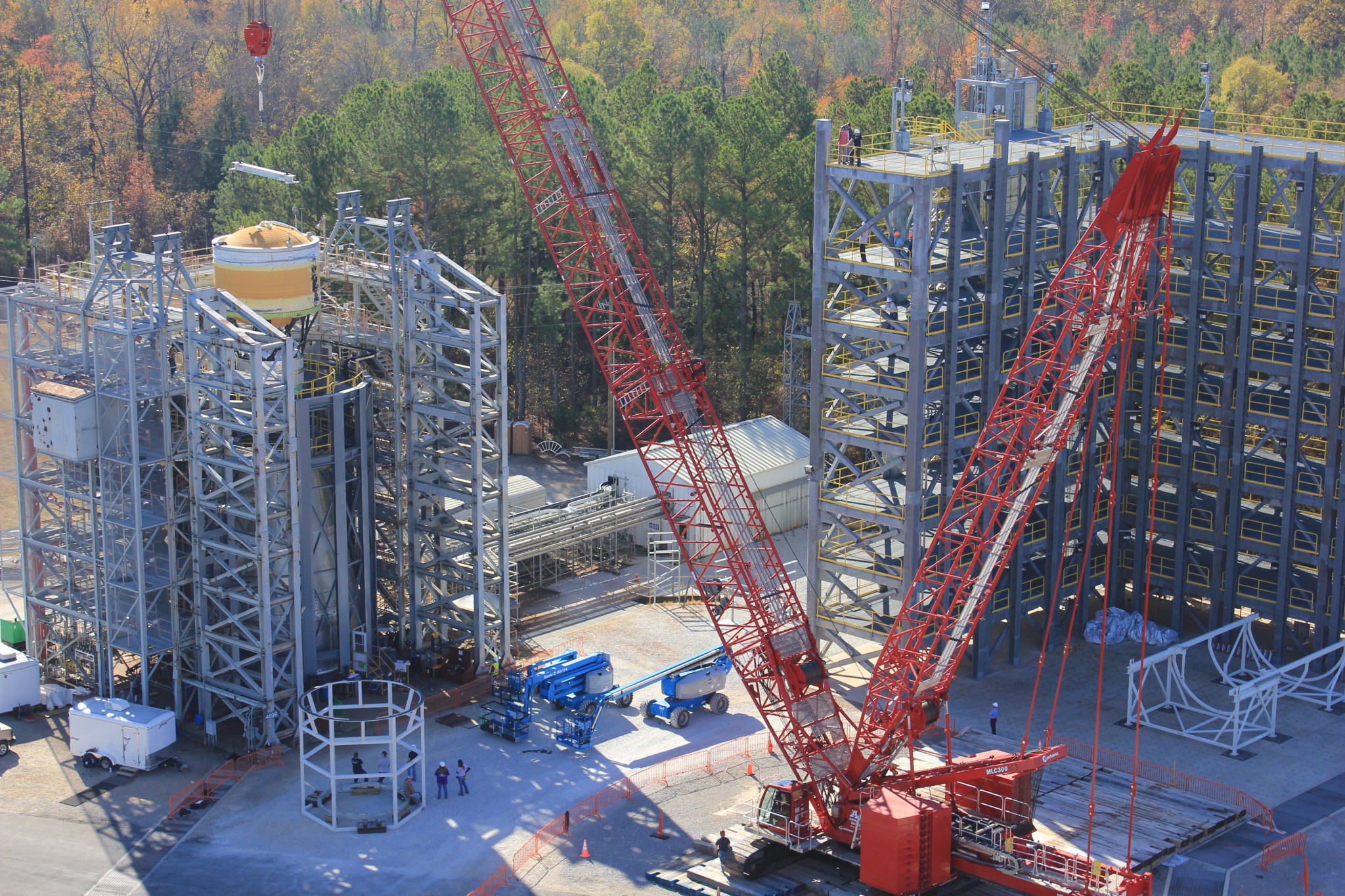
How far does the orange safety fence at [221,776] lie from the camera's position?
5647cm

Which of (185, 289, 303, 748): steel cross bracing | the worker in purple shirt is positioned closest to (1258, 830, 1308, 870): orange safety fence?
the worker in purple shirt

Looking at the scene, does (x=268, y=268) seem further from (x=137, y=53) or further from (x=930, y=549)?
(x=137, y=53)

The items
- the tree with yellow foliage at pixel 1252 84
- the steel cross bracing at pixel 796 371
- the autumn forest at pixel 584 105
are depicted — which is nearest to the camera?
the steel cross bracing at pixel 796 371

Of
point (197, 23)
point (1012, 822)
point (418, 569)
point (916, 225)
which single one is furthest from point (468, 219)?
point (197, 23)

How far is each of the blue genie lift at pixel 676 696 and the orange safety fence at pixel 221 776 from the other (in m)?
9.73

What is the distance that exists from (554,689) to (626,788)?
6.23 meters

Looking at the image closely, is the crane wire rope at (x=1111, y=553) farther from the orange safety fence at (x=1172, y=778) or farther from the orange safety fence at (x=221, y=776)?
the orange safety fence at (x=221, y=776)

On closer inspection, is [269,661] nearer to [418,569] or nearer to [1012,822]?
[418,569]

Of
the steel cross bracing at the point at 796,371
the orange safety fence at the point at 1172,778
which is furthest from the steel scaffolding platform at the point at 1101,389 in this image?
the steel cross bracing at the point at 796,371

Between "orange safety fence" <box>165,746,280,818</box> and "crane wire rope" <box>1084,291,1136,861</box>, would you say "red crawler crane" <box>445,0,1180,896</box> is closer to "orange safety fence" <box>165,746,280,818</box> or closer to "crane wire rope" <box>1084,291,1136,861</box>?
"crane wire rope" <box>1084,291,1136,861</box>

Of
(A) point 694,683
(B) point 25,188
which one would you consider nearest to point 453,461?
(A) point 694,683

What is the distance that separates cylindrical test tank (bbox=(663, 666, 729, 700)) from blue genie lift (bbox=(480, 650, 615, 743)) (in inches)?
91.7

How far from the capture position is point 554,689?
63.1 metres

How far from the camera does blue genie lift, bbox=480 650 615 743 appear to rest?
6197 cm
